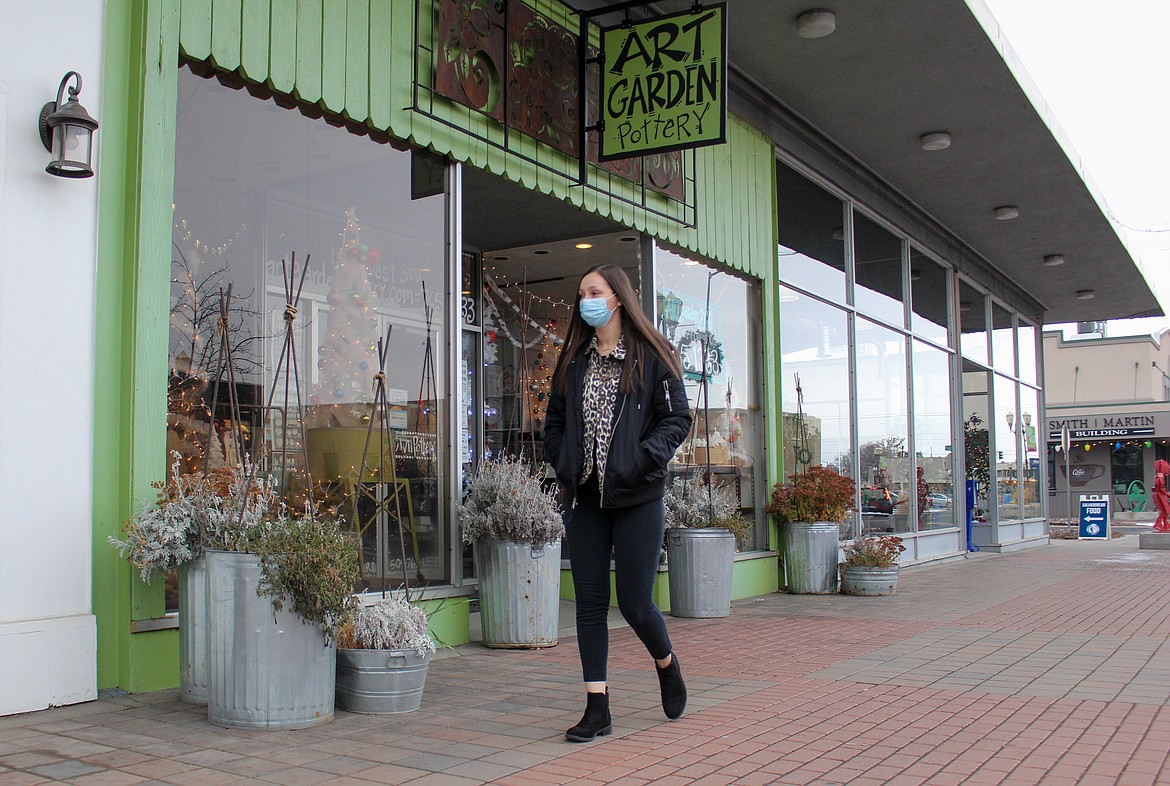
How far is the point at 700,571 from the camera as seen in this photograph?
762 cm

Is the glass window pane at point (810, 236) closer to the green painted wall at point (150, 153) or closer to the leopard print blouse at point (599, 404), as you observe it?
the green painted wall at point (150, 153)

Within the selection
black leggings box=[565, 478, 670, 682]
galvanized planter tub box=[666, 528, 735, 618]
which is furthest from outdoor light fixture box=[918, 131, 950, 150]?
black leggings box=[565, 478, 670, 682]

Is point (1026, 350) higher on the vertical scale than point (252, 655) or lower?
higher

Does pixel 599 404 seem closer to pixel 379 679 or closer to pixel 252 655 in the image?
pixel 379 679

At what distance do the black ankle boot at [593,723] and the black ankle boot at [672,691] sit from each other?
1.03ft

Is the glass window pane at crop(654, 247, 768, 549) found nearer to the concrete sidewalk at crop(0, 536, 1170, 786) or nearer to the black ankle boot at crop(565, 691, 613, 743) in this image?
the concrete sidewalk at crop(0, 536, 1170, 786)

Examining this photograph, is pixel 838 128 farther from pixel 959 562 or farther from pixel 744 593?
pixel 959 562

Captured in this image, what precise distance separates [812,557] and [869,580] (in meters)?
0.54

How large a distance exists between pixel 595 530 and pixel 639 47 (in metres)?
4.51

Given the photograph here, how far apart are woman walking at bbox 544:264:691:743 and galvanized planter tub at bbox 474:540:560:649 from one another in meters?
2.05

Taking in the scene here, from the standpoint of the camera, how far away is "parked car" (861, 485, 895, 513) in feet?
37.3

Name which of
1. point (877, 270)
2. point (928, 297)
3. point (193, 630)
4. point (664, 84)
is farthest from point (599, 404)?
point (928, 297)

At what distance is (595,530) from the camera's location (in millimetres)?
3873

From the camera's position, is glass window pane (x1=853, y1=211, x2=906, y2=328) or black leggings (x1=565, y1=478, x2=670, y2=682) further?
glass window pane (x1=853, y1=211, x2=906, y2=328)
